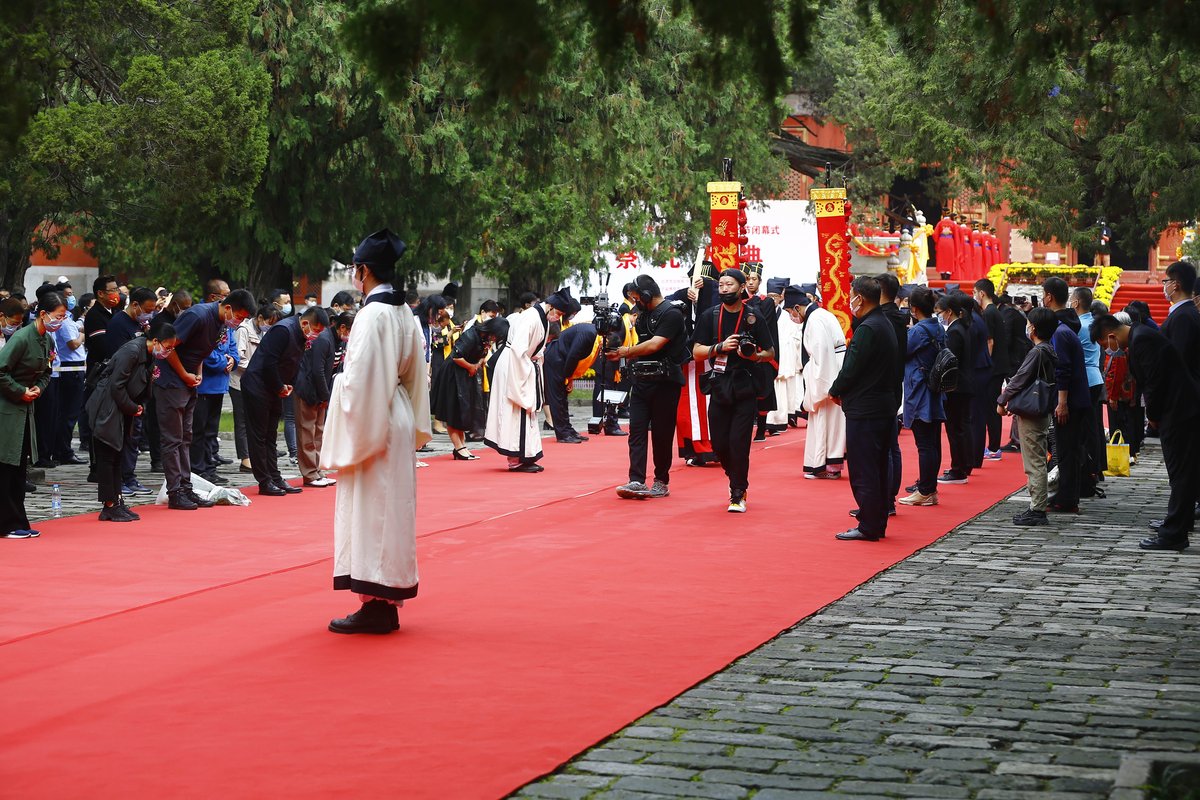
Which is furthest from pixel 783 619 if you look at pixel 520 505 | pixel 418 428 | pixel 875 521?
pixel 520 505

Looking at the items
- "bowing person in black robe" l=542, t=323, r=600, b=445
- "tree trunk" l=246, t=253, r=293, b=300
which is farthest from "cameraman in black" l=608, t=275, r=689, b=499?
"tree trunk" l=246, t=253, r=293, b=300

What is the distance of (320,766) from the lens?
5.38 m

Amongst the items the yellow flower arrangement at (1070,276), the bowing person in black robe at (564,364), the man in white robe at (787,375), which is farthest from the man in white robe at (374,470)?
the yellow flower arrangement at (1070,276)

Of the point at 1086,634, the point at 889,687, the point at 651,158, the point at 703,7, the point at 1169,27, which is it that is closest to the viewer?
the point at 703,7

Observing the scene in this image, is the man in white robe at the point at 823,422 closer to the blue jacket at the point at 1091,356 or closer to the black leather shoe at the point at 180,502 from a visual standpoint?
the blue jacket at the point at 1091,356

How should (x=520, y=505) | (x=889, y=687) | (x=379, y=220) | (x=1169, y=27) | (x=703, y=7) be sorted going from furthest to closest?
(x=379, y=220)
(x=520, y=505)
(x=889, y=687)
(x=1169, y=27)
(x=703, y=7)

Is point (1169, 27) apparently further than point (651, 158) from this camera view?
No

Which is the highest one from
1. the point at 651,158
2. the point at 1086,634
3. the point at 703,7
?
the point at 651,158

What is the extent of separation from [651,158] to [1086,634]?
70.7 ft

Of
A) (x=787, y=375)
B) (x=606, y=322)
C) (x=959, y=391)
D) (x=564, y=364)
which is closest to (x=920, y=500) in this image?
(x=959, y=391)

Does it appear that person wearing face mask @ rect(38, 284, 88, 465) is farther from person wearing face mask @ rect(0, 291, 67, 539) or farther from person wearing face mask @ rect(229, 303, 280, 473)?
person wearing face mask @ rect(0, 291, 67, 539)

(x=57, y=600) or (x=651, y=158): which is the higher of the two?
(x=651, y=158)

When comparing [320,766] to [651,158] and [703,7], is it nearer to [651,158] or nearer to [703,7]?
[703,7]

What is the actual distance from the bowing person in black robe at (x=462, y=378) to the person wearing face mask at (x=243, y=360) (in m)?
2.17
